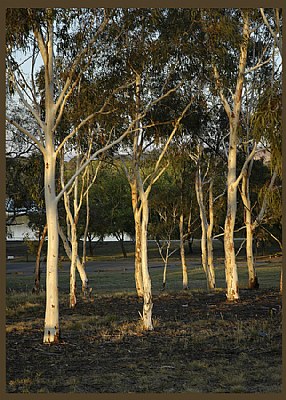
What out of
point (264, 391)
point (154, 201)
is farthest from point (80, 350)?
point (154, 201)

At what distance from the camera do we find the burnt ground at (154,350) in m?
9.72

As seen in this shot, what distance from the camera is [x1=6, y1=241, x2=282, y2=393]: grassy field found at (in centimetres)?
973

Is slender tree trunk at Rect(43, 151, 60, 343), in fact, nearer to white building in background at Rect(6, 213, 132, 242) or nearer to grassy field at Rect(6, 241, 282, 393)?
grassy field at Rect(6, 241, 282, 393)

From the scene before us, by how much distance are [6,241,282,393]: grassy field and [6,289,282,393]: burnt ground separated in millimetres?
14

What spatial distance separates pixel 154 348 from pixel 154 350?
0.22m

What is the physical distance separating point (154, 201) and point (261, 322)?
16243 mm

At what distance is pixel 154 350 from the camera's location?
1243cm

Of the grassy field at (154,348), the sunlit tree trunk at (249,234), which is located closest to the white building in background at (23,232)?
the grassy field at (154,348)

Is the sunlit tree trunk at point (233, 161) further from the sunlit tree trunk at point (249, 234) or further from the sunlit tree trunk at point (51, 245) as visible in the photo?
the sunlit tree trunk at point (51, 245)

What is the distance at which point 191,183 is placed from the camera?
3098cm

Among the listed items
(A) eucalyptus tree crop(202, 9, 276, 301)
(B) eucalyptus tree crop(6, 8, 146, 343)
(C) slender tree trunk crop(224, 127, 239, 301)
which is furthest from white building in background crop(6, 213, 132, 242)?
(B) eucalyptus tree crop(6, 8, 146, 343)

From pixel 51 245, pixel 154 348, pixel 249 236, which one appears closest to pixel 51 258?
pixel 51 245

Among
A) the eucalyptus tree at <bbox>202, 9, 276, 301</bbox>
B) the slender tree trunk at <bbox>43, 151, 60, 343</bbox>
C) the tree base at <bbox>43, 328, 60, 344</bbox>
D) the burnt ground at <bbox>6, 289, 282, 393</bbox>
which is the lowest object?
the burnt ground at <bbox>6, 289, 282, 393</bbox>

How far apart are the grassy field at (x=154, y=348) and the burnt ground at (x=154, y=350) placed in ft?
0.05
